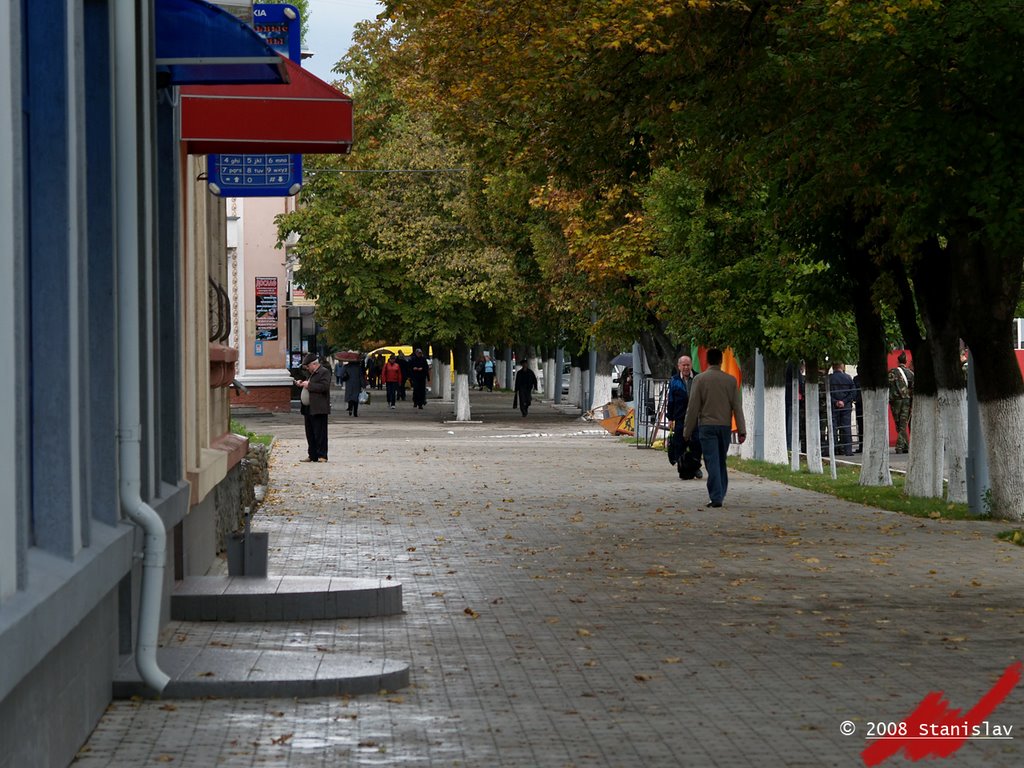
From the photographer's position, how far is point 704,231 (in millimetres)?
30641

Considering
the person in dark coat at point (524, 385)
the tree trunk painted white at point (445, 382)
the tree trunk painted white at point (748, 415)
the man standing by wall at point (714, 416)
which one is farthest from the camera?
the tree trunk painted white at point (445, 382)

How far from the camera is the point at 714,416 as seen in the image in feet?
70.9

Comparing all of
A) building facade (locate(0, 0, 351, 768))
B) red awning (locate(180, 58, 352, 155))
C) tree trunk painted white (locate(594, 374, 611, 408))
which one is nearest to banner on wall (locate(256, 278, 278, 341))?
tree trunk painted white (locate(594, 374, 611, 408))

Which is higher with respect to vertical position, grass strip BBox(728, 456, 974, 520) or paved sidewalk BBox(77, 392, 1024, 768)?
paved sidewalk BBox(77, 392, 1024, 768)

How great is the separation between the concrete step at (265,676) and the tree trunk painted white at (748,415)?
24802mm

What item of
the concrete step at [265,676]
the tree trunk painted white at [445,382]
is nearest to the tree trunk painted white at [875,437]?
the concrete step at [265,676]

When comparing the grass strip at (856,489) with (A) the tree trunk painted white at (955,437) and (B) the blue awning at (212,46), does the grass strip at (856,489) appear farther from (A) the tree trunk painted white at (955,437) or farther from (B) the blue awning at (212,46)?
(B) the blue awning at (212,46)

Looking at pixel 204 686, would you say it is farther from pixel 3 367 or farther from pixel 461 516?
pixel 461 516

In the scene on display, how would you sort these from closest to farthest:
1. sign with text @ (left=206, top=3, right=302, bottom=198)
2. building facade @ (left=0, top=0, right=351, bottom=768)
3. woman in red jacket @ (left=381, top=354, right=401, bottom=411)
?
1. building facade @ (left=0, top=0, right=351, bottom=768)
2. sign with text @ (left=206, top=3, right=302, bottom=198)
3. woman in red jacket @ (left=381, top=354, right=401, bottom=411)

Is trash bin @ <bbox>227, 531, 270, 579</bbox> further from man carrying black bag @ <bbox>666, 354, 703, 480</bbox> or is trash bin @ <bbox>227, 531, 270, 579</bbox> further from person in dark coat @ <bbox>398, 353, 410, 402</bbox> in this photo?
person in dark coat @ <bbox>398, 353, 410, 402</bbox>

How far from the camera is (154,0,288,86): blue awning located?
34.3 ft

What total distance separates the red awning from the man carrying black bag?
13.8 metres

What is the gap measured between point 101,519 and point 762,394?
25.4m

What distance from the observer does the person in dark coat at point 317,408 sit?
102 ft
